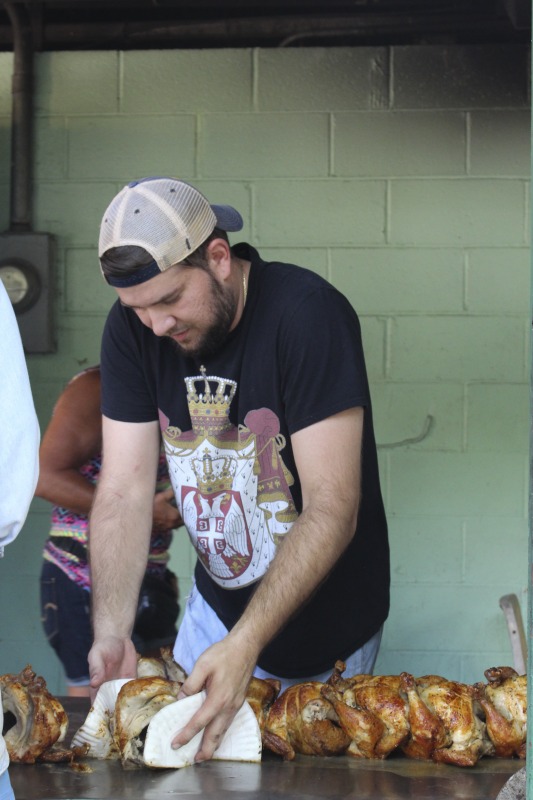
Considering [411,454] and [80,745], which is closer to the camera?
[80,745]

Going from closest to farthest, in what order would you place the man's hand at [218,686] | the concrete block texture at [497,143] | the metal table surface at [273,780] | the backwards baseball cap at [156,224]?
the metal table surface at [273,780]
the man's hand at [218,686]
the backwards baseball cap at [156,224]
the concrete block texture at [497,143]

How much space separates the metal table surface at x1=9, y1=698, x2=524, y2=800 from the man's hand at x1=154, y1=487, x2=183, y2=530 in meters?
1.51

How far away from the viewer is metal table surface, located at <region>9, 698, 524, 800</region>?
2.19 metres

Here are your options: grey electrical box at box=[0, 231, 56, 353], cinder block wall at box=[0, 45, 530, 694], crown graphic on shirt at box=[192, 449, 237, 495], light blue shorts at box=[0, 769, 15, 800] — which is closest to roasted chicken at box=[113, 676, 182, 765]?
crown graphic on shirt at box=[192, 449, 237, 495]

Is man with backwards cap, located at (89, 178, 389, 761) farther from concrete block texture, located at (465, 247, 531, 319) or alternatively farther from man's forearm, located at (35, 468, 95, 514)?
concrete block texture, located at (465, 247, 531, 319)

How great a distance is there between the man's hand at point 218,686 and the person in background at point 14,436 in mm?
846

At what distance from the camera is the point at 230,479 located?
2.90 m

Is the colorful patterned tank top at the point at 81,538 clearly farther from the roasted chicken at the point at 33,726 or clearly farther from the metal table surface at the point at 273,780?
the metal table surface at the point at 273,780

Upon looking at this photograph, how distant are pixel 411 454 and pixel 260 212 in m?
1.27

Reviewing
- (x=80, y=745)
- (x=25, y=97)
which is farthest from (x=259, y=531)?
(x=25, y=97)

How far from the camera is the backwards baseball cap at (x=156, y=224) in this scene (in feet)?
8.77

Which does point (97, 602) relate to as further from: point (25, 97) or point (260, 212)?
point (25, 97)

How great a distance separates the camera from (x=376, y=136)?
493 centimetres

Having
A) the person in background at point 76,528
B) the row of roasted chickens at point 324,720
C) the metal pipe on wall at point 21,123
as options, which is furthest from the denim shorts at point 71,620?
the metal pipe on wall at point 21,123
